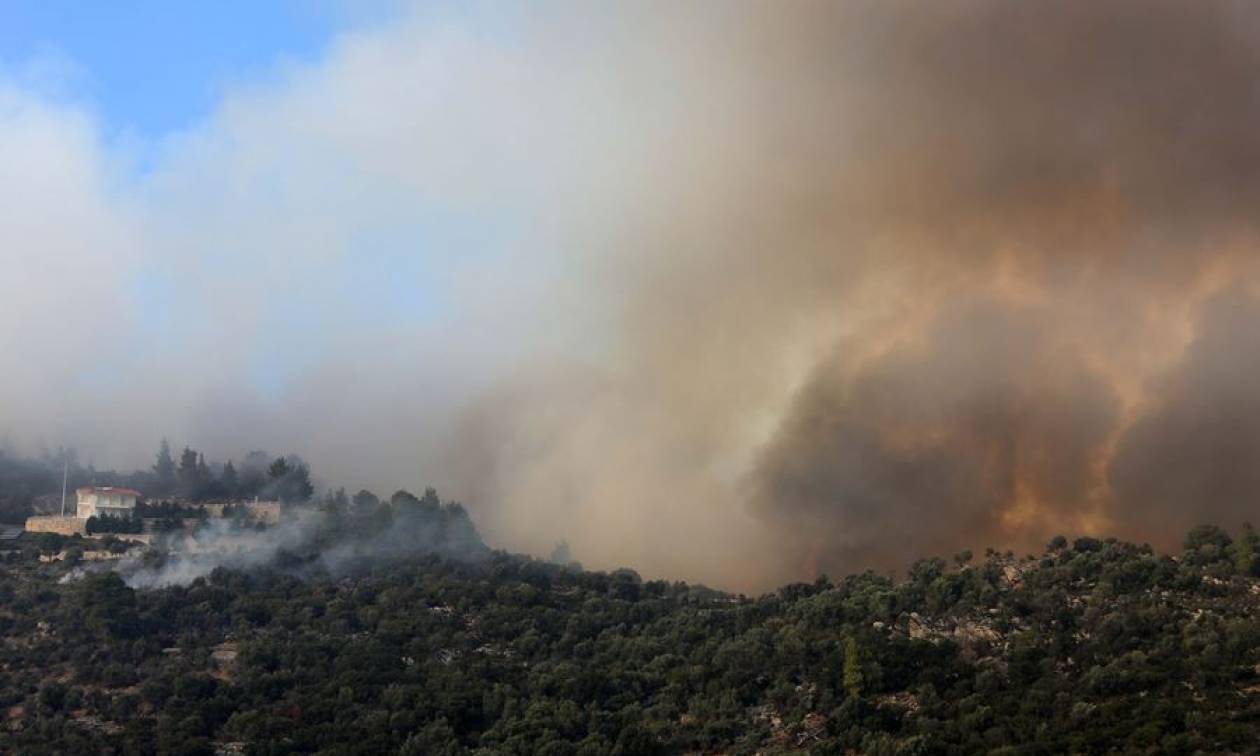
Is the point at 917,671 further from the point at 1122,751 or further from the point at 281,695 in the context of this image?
the point at 281,695

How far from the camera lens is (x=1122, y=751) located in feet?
198

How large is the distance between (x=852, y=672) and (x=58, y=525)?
191 ft

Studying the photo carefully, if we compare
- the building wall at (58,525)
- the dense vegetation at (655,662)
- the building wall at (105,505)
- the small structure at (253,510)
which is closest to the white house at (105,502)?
the building wall at (105,505)

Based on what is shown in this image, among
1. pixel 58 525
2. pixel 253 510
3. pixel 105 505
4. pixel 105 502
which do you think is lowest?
pixel 58 525

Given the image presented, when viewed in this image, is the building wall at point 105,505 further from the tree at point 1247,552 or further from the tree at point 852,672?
the tree at point 1247,552

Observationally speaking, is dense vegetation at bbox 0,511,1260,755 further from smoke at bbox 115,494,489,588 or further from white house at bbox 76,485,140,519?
white house at bbox 76,485,140,519

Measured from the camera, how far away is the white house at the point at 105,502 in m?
114

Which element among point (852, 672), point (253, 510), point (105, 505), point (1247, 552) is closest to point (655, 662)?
point (852, 672)

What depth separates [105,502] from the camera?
11556cm

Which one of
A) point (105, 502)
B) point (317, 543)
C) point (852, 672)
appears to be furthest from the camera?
point (105, 502)

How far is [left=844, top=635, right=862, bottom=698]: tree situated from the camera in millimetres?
71400

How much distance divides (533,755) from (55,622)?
29928 mm

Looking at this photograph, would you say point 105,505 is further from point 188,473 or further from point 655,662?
point 655,662

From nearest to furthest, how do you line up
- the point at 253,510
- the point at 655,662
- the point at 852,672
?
the point at 852,672, the point at 655,662, the point at 253,510
